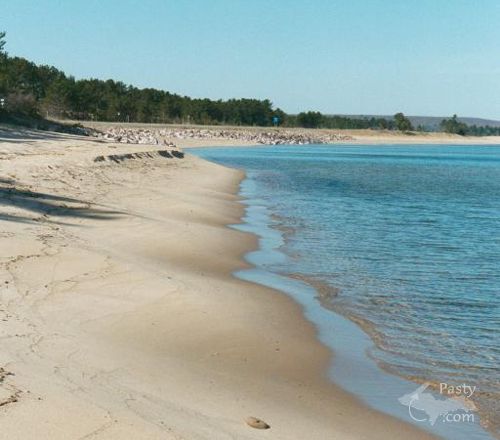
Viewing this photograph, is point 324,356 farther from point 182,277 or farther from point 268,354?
point 182,277

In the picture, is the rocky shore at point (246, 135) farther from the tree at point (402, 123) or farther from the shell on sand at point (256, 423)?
the shell on sand at point (256, 423)

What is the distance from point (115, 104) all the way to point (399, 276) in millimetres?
103658

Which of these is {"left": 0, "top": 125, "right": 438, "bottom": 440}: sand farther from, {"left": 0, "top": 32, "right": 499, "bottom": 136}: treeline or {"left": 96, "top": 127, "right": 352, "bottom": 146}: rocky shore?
{"left": 96, "top": 127, "right": 352, "bottom": 146}: rocky shore

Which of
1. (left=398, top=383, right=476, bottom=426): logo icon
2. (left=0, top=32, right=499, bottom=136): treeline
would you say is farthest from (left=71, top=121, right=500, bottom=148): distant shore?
(left=398, top=383, right=476, bottom=426): logo icon

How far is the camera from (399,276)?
42.6ft

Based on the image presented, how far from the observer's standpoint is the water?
8078 millimetres

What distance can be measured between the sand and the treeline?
41.8 metres

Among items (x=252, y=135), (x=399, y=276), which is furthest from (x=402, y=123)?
(x=399, y=276)

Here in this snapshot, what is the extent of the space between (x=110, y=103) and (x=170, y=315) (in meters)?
106

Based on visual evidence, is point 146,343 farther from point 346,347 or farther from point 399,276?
point 399,276

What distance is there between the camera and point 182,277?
36.7 ft

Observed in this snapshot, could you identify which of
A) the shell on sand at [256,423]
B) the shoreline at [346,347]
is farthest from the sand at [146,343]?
the shoreline at [346,347]

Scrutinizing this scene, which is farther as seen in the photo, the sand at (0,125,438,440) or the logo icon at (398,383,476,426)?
the logo icon at (398,383,476,426)

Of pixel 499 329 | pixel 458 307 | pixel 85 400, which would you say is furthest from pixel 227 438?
pixel 458 307
